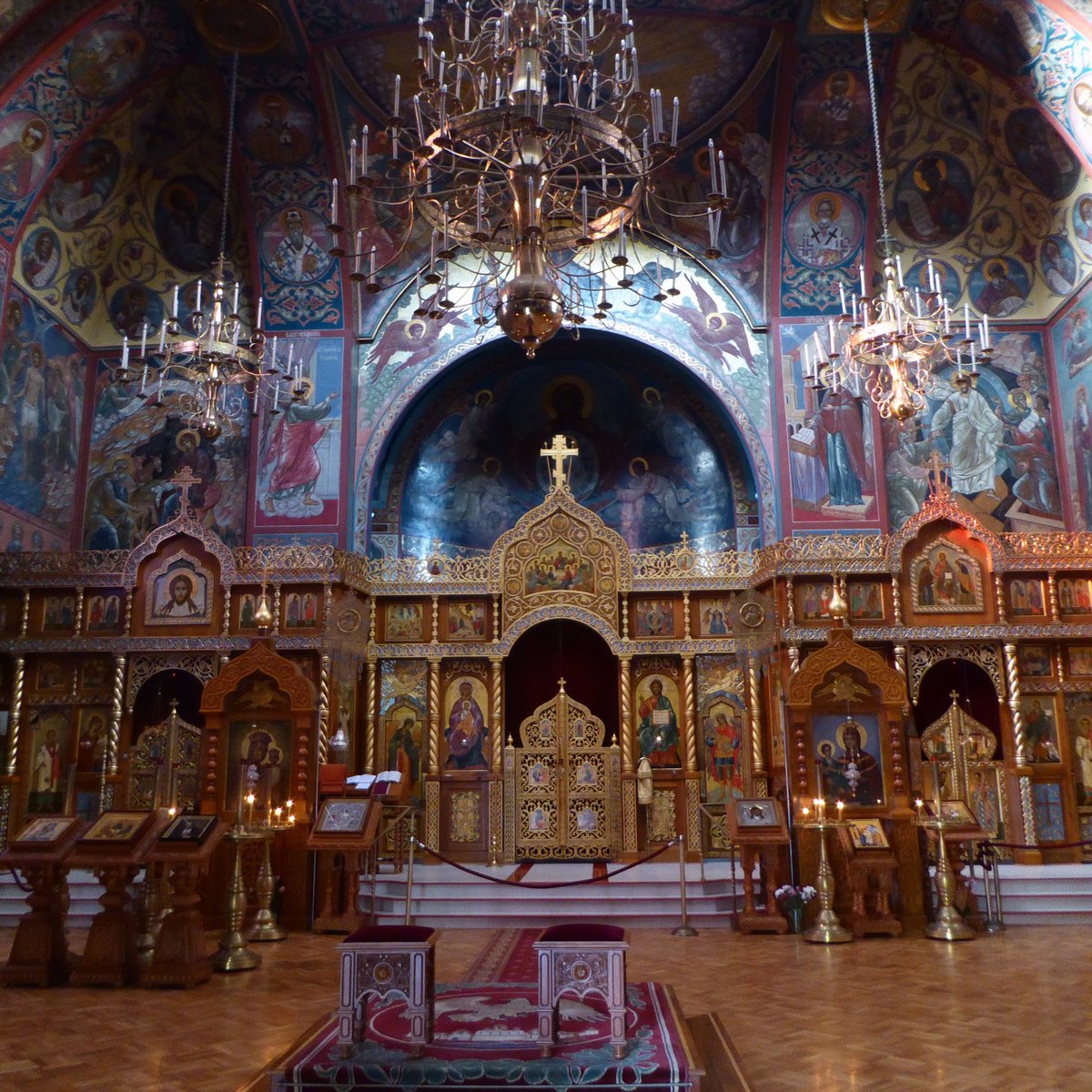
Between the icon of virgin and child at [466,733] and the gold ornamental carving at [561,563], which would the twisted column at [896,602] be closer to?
the gold ornamental carving at [561,563]

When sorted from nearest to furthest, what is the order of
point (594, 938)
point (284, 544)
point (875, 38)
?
point (594, 938) → point (875, 38) → point (284, 544)

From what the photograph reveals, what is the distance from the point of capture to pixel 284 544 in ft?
49.9

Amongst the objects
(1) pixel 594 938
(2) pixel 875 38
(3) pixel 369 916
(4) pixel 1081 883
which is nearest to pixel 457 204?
(1) pixel 594 938

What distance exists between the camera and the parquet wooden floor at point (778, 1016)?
5.45 meters

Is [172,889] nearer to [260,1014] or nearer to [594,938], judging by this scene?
[260,1014]

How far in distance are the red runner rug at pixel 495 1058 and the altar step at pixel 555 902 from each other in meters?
4.49

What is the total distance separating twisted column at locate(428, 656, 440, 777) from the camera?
46.6ft

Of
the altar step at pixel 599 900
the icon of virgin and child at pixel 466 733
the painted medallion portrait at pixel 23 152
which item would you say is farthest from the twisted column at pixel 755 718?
the painted medallion portrait at pixel 23 152

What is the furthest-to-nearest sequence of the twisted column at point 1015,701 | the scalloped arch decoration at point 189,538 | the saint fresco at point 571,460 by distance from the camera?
the saint fresco at point 571,460
the scalloped arch decoration at point 189,538
the twisted column at point 1015,701

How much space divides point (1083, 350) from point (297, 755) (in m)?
12.3

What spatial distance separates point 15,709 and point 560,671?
7.95 meters

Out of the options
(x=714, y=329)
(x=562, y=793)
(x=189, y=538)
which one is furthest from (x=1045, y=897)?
(x=189, y=538)

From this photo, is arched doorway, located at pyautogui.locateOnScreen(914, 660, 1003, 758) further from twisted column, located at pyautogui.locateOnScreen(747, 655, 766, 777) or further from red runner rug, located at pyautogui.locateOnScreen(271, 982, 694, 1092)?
red runner rug, located at pyautogui.locateOnScreen(271, 982, 694, 1092)

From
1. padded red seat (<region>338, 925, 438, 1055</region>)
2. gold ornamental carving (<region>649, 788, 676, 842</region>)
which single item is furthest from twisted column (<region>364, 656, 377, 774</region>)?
padded red seat (<region>338, 925, 438, 1055</region>)
